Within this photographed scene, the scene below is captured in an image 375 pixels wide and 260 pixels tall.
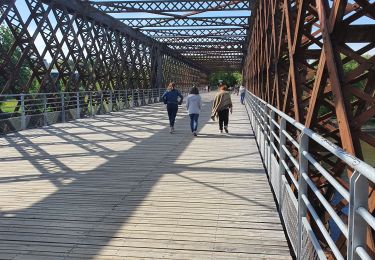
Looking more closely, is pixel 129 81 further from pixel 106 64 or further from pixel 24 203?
pixel 24 203

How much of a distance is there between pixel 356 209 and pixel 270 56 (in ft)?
29.9

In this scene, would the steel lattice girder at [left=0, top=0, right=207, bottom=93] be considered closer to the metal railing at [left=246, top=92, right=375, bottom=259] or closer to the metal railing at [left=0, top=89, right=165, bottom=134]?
the metal railing at [left=0, top=89, right=165, bottom=134]

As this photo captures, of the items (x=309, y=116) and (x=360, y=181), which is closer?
(x=360, y=181)

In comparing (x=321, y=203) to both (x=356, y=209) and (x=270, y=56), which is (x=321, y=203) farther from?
(x=270, y=56)

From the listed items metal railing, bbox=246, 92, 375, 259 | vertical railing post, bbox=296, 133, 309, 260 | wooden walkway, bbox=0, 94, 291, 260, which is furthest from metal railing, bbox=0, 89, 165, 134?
vertical railing post, bbox=296, 133, 309, 260

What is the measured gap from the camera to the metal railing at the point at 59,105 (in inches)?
556

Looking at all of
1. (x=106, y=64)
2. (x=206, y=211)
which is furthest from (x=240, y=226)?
(x=106, y=64)

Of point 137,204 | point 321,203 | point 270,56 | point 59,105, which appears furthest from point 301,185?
point 59,105

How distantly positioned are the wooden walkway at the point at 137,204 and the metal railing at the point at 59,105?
3.91 meters

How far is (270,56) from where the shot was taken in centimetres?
1074

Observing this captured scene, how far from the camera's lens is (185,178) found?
7.04 m

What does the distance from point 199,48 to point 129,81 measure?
62.1ft

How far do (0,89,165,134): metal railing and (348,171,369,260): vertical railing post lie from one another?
1255cm

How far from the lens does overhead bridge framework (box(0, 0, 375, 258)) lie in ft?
12.5
